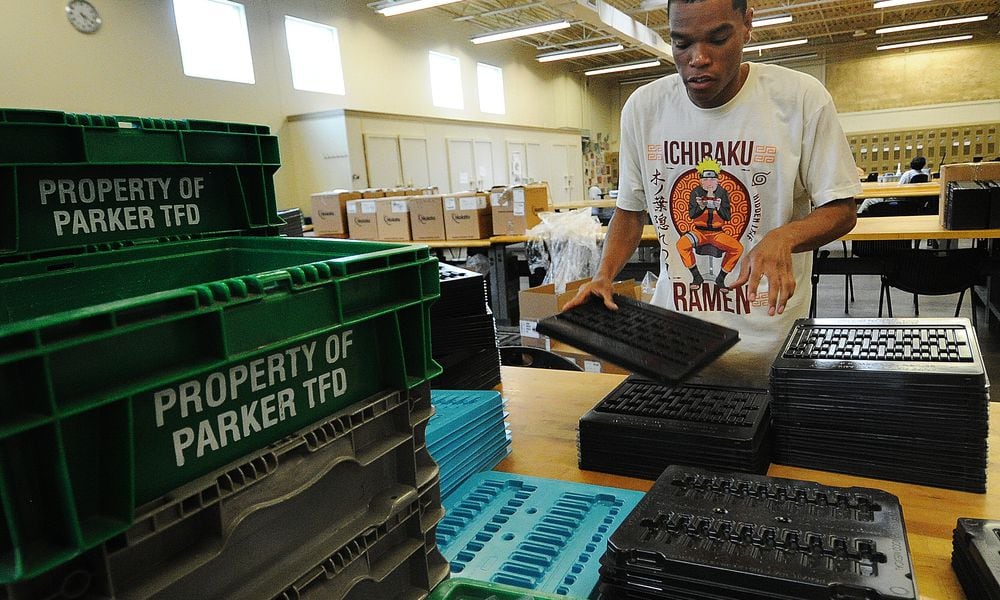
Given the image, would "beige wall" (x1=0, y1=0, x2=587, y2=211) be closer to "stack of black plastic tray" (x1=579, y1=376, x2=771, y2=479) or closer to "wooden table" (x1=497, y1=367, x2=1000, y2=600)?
"wooden table" (x1=497, y1=367, x2=1000, y2=600)

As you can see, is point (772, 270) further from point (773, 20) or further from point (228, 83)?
point (773, 20)

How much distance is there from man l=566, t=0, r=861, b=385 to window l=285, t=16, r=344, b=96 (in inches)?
279

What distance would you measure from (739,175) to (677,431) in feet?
2.64

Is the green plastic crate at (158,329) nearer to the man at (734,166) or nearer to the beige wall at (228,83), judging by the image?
the man at (734,166)

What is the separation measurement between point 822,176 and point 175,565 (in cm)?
145

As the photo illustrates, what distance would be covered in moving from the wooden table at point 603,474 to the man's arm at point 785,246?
309mm

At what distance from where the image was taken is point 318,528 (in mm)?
535

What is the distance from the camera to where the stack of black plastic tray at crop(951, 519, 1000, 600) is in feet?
2.05

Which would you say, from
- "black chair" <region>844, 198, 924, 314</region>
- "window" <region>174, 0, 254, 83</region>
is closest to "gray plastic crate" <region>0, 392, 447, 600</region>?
"black chair" <region>844, 198, 924, 314</region>

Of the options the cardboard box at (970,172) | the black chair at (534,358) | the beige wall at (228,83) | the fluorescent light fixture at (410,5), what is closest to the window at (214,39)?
the beige wall at (228,83)

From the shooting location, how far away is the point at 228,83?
6938 mm

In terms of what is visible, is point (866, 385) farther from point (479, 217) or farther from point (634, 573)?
point (479, 217)

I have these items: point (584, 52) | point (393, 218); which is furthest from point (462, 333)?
point (584, 52)

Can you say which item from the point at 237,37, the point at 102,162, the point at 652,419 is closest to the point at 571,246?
the point at 652,419
